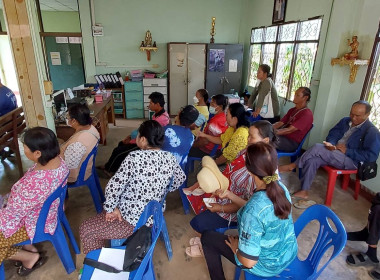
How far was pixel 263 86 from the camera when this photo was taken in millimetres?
4031

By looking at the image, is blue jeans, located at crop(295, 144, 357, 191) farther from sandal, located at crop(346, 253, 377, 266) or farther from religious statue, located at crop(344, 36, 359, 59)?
religious statue, located at crop(344, 36, 359, 59)

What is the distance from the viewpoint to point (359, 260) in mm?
1959

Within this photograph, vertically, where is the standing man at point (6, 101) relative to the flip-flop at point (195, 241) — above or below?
above

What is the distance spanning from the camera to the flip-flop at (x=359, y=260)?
6.40ft

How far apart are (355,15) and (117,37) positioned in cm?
466

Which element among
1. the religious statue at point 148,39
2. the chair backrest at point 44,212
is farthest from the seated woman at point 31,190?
the religious statue at point 148,39

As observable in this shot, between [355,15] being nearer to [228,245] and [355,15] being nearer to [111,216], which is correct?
[228,245]

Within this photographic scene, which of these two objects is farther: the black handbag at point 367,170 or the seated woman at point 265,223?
the black handbag at point 367,170

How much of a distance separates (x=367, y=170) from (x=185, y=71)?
13.9 feet

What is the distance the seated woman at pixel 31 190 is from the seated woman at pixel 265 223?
1.14m

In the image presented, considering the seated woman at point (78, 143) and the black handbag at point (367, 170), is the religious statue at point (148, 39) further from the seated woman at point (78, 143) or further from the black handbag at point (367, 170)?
the black handbag at point (367, 170)

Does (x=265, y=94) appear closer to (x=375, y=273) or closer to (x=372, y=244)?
(x=372, y=244)

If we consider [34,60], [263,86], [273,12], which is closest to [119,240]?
[34,60]

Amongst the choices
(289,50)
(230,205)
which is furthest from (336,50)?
(230,205)
